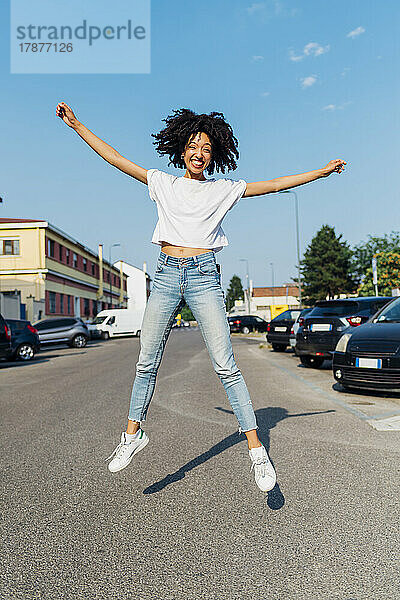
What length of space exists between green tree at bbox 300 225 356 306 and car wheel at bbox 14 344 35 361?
57.4 meters

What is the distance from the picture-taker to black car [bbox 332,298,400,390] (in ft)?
24.8

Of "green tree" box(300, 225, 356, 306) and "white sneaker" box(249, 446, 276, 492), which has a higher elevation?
"green tree" box(300, 225, 356, 306)

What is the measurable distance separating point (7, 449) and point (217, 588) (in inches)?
128

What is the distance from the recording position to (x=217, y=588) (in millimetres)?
2355

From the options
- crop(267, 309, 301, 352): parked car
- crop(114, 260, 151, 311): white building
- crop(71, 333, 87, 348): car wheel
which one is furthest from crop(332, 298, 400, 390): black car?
crop(114, 260, 151, 311): white building

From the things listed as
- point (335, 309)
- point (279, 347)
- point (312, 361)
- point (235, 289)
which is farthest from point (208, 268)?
point (235, 289)

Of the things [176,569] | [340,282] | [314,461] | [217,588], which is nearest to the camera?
[217,588]

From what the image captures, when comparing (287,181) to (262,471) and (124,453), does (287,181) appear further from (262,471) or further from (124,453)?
(124,453)

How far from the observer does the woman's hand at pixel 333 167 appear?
3.76 metres

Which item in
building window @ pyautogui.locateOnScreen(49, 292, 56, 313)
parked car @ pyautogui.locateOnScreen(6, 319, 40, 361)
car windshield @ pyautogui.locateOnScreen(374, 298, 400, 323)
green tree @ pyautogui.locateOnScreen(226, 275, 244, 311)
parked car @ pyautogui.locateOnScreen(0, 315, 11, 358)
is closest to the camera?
car windshield @ pyautogui.locateOnScreen(374, 298, 400, 323)

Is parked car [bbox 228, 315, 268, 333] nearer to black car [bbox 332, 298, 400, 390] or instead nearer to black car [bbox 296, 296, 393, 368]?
black car [bbox 296, 296, 393, 368]

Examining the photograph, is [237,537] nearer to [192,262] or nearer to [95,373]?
[192,262]

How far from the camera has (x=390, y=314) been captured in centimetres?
881

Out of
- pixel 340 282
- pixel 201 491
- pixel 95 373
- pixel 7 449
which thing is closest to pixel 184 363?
pixel 95 373
